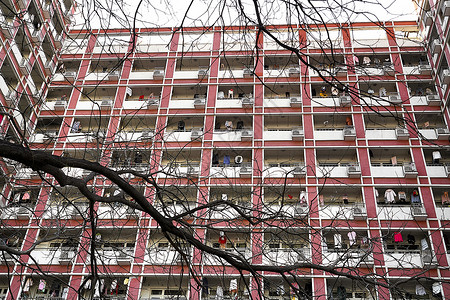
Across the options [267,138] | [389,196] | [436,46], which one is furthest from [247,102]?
[436,46]

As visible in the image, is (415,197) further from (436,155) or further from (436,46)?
(436,46)

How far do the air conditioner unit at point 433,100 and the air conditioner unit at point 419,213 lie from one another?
6.06 m

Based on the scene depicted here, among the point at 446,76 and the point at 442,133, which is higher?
the point at 446,76

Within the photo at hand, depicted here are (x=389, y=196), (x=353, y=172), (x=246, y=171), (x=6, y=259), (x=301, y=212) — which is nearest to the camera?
(x=6, y=259)

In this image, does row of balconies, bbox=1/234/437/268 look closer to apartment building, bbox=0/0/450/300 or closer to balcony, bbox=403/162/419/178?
apartment building, bbox=0/0/450/300

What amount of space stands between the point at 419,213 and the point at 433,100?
6658mm

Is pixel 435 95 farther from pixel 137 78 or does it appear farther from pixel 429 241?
pixel 137 78

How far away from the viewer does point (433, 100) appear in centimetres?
2455

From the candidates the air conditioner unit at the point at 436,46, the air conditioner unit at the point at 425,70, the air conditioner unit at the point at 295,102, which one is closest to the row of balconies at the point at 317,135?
the air conditioner unit at the point at 295,102

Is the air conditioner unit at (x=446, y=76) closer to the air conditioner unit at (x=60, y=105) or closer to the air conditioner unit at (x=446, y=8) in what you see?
the air conditioner unit at (x=446, y=8)

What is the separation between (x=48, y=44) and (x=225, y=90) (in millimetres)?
10499

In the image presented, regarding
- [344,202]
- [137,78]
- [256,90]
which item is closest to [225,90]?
[256,90]

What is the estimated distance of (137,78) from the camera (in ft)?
92.0

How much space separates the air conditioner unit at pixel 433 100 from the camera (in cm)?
2456
